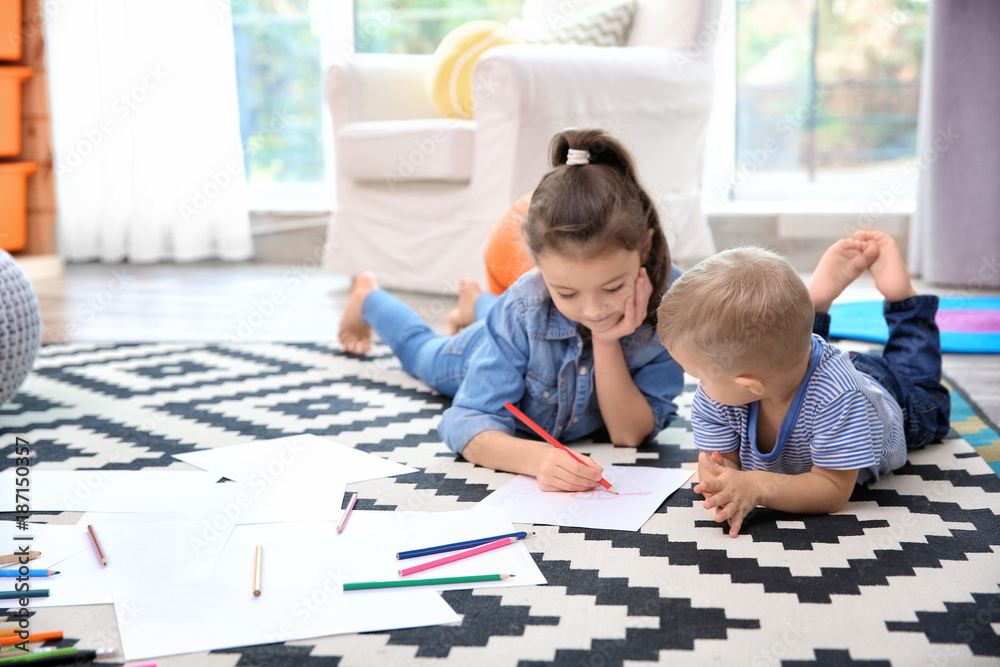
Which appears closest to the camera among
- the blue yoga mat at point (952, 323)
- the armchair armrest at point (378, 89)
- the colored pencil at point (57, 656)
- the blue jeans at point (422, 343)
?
the colored pencil at point (57, 656)

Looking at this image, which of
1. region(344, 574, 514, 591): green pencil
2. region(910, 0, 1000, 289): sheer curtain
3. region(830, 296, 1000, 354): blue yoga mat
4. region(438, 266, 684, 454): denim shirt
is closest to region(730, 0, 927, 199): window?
region(910, 0, 1000, 289): sheer curtain

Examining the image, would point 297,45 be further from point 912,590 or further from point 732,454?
point 912,590

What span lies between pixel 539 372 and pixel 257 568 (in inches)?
17.0

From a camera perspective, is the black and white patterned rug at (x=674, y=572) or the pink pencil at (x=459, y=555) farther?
the pink pencil at (x=459, y=555)

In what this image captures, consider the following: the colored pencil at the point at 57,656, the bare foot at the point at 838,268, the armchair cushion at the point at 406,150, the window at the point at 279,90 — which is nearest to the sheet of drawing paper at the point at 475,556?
the colored pencil at the point at 57,656

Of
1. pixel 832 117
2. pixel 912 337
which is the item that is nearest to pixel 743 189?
pixel 832 117

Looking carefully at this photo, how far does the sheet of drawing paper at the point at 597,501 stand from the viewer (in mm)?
865

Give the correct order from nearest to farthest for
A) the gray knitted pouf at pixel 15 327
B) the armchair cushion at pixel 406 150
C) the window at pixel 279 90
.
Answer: the gray knitted pouf at pixel 15 327, the armchair cushion at pixel 406 150, the window at pixel 279 90

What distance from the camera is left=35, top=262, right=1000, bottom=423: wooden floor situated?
1812mm

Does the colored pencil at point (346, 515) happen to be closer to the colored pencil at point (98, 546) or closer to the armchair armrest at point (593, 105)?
the colored pencil at point (98, 546)

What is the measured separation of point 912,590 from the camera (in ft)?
2.32

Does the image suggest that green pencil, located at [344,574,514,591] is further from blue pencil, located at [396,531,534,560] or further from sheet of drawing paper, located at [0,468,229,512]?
sheet of drawing paper, located at [0,468,229,512]

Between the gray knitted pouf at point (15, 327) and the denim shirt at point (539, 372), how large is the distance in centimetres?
58

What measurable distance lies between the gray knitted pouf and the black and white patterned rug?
7 centimetres
